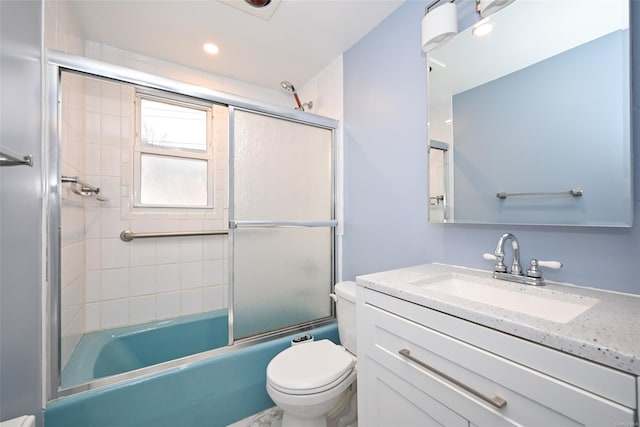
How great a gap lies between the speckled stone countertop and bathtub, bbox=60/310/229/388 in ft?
5.09

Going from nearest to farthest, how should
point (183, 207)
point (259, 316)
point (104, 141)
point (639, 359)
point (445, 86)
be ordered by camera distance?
point (639, 359), point (445, 86), point (259, 316), point (104, 141), point (183, 207)

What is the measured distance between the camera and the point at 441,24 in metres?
1.23

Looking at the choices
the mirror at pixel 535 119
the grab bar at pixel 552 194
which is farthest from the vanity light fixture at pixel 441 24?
the grab bar at pixel 552 194

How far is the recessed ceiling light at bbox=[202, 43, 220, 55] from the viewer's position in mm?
1887

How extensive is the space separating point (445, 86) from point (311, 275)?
1430 millimetres

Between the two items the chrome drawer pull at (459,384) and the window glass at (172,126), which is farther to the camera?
the window glass at (172,126)

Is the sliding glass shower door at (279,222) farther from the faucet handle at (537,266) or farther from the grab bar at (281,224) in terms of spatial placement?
the faucet handle at (537,266)

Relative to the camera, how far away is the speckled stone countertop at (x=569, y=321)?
50 centimetres

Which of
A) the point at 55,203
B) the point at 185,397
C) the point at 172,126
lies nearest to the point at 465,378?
the point at 185,397

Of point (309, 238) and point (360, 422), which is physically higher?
point (309, 238)

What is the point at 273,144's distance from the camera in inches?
68.7

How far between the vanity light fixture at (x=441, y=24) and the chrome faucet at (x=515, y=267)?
969 mm

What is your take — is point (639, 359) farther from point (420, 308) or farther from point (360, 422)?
point (360, 422)

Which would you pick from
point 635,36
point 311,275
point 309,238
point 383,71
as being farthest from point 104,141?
point 635,36
